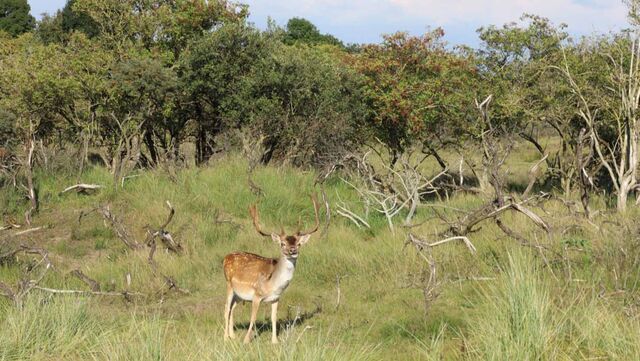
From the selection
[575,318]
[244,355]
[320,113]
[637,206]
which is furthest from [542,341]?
[320,113]

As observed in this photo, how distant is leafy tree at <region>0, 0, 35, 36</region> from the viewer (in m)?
53.0

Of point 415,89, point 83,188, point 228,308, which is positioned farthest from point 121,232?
point 415,89

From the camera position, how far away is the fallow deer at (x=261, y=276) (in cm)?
639

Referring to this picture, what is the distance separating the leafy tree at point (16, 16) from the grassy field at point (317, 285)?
44.7 meters

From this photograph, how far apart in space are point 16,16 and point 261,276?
54951mm

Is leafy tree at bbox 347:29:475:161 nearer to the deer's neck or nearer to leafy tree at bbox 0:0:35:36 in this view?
the deer's neck

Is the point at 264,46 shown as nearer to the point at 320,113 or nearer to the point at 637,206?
the point at 320,113

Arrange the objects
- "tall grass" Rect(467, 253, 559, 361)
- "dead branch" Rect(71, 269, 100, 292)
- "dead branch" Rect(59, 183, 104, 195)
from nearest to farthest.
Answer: "tall grass" Rect(467, 253, 559, 361) < "dead branch" Rect(71, 269, 100, 292) < "dead branch" Rect(59, 183, 104, 195)

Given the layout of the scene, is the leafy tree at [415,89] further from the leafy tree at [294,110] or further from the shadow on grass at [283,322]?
the shadow on grass at [283,322]

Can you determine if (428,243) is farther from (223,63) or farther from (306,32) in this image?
(306,32)

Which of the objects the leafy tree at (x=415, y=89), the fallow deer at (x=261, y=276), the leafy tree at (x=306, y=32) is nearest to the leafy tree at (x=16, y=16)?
the leafy tree at (x=306, y=32)

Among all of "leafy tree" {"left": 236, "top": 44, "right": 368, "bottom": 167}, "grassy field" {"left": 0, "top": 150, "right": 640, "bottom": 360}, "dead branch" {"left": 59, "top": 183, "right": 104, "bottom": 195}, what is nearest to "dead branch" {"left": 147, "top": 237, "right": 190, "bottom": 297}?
"grassy field" {"left": 0, "top": 150, "right": 640, "bottom": 360}

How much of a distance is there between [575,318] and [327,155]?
429 inches

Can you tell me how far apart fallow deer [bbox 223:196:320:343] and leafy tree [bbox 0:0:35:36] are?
5235cm
